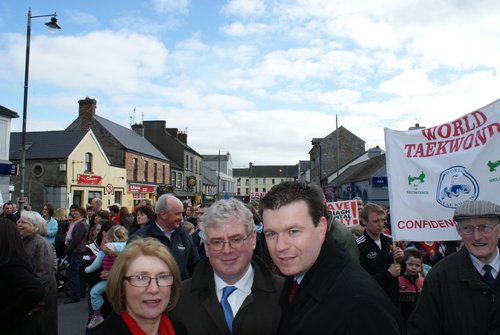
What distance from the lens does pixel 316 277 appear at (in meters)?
2.02

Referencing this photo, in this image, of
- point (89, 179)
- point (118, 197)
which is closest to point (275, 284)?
point (89, 179)

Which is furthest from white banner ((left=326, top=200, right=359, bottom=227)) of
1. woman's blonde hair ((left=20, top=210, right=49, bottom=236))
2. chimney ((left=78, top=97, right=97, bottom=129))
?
chimney ((left=78, top=97, right=97, bottom=129))

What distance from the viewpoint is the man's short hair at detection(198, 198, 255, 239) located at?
9.16 ft

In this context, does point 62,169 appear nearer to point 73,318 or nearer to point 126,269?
point 73,318

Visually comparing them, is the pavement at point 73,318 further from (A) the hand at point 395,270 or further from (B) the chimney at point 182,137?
(B) the chimney at point 182,137

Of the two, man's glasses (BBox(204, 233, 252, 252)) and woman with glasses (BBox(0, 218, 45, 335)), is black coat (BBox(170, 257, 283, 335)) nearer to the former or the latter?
man's glasses (BBox(204, 233, 252, 252))

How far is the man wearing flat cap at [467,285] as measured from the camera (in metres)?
2.85

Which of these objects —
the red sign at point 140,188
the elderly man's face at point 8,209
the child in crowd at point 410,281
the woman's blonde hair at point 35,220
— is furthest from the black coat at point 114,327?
the red sign at point 140,188

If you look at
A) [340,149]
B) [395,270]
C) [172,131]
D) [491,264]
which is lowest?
[395,270]

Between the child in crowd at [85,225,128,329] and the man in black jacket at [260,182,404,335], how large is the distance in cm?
343

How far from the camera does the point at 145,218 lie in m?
7.59

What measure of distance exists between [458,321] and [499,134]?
7.81 ft

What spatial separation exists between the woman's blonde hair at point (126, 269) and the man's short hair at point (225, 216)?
368 millimetres

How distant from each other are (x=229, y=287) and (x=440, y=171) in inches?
121
